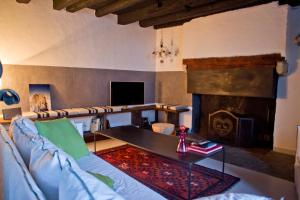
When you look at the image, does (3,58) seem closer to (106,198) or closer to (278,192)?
(106,198)

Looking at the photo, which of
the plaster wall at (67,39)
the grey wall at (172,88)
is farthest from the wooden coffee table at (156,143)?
the grey wall at (172,88)

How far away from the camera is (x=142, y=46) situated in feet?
17.4

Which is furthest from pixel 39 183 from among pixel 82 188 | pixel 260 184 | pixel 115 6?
pixel 115 6

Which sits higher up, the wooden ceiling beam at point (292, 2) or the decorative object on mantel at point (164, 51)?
the wooden ceiling beam at point (292, 2)

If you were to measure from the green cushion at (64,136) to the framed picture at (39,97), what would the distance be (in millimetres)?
1805

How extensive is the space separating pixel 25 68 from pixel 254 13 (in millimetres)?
4018

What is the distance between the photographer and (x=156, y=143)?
9.06 feet

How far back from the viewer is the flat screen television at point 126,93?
4.77 meters

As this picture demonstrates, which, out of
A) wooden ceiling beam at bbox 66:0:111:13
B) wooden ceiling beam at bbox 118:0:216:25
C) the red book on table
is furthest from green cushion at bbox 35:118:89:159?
wooden ceiling beam at bbox 118:0:216:25

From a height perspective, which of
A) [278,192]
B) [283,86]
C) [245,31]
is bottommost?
[278,192]

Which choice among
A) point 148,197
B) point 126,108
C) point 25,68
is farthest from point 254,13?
point 25,68

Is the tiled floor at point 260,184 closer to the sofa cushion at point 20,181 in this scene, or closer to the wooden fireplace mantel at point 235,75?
the wooden fireplace mantel at point 235,75

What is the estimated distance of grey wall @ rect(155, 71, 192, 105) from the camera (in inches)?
200

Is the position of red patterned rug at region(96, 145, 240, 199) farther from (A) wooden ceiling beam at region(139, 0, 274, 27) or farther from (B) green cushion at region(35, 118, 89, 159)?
(A) wooden ceiling beam at region(139, 0, 274, 27)
